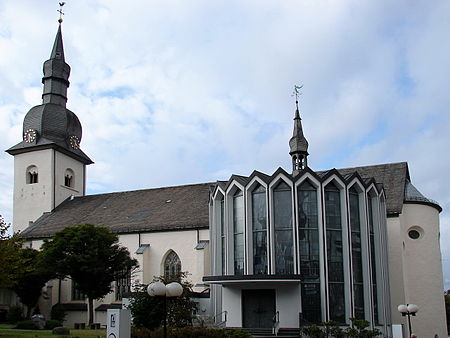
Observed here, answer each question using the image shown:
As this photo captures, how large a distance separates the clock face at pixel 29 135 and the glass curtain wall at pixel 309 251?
33.2 metres

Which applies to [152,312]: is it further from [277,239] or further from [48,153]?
[48,153]

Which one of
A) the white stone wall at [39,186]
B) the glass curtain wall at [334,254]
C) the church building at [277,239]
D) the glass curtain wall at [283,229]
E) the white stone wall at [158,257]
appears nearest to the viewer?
the glass curtain wall at [334,254]

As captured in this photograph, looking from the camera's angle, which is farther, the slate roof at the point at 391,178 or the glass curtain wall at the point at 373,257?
the slate roof at the point at 391,178

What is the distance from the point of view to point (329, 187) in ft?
119

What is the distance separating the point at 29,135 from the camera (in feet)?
192

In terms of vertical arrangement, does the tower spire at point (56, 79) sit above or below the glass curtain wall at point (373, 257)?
above

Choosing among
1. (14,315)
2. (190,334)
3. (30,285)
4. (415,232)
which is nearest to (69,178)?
(30,285)

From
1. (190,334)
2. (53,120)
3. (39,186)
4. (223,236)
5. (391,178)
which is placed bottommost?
(190,334)

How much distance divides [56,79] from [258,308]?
117ft

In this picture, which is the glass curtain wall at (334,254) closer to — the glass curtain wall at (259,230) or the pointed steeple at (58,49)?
the glass curtain wall at (259,230)

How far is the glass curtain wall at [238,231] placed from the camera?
36.8 metres

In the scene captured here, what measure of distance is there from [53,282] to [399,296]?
29460 mm

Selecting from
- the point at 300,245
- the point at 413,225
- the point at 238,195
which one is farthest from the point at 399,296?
the point at 238,195

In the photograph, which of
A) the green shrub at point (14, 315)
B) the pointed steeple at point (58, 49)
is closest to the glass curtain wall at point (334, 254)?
the green shrub at point (14, 315)
